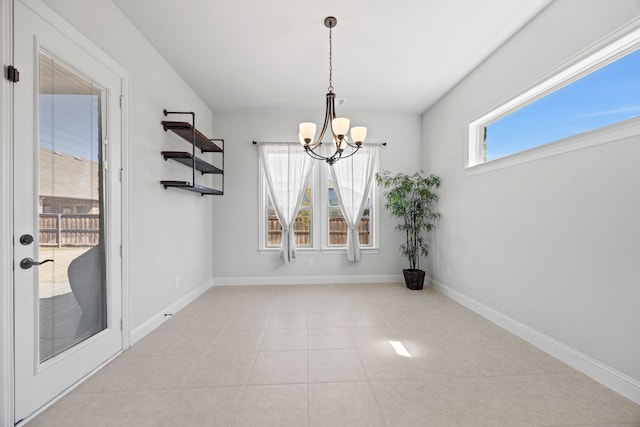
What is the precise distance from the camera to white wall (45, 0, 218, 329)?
2.20 meters

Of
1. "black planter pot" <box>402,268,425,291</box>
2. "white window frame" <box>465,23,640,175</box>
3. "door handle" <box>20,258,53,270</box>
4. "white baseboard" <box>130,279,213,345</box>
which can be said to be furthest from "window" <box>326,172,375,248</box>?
"door handle" <box>20,258,53,270</box>

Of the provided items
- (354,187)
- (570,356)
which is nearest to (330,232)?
(354,187)

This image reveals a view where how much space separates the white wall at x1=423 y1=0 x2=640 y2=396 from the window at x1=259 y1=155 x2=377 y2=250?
1.87 meters

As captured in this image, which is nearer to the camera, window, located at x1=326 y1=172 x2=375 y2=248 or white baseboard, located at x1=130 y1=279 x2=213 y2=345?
white baseboard, located at x1=130 y1=279 x2=213 y2=345

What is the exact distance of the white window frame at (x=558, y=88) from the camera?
1.81m

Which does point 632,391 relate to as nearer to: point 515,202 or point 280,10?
point 515,202

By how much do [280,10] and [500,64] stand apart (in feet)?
7.34

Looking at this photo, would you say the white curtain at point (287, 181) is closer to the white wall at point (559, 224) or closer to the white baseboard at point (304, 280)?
the white baseboard at point (304, 280)

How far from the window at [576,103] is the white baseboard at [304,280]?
2514mm

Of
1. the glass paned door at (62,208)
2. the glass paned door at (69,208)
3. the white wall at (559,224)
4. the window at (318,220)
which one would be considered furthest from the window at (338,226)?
the glass paned door at (69,208)

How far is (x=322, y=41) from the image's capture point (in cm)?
274

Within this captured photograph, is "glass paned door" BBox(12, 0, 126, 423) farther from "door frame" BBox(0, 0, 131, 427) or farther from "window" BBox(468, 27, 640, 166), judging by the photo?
"window" BBox(468, 27, 640, 166)

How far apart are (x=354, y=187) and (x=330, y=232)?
0.86 m

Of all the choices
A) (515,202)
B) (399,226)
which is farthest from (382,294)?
(515,202)
